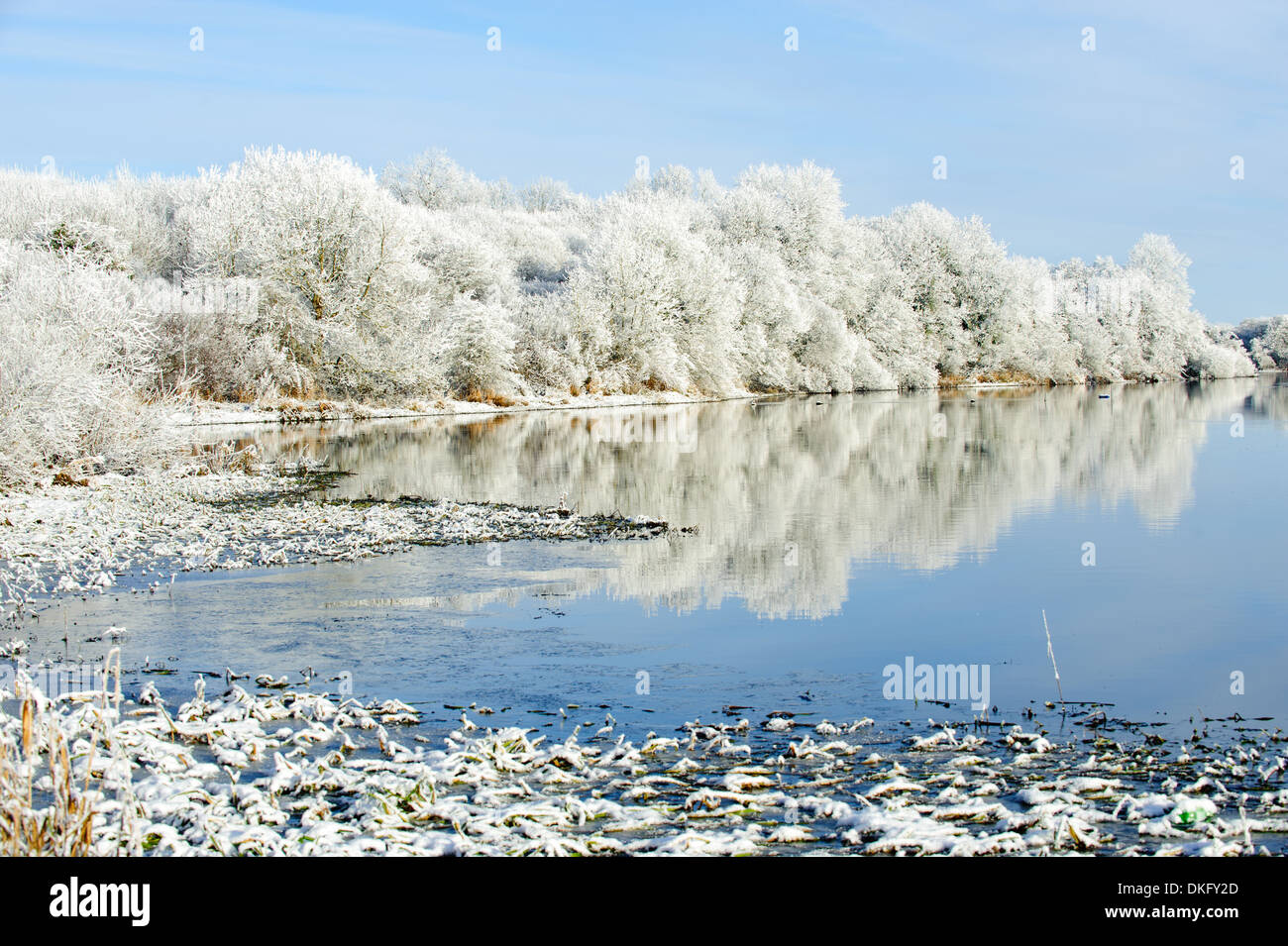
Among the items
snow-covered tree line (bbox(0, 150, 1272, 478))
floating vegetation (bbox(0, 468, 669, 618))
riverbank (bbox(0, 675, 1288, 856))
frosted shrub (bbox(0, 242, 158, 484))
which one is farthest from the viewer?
snow-covered tree line (bbox(0, 150, 1272, 478))

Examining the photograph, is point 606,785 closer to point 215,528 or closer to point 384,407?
point 215,528

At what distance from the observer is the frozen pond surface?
905cm

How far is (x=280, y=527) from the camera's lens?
1689cm

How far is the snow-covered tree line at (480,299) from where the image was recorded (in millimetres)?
25542

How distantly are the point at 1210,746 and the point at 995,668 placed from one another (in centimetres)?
241

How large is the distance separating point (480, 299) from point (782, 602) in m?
51.5

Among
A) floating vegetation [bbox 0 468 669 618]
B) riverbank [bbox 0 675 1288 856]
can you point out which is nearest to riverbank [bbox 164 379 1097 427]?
floating vegetation [bbox 0 468 669 618]

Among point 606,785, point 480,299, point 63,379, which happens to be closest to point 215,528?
point 63,379

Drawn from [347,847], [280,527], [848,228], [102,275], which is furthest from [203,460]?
[848,228]

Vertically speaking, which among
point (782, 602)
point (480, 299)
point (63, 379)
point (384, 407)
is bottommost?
point (782, 602)

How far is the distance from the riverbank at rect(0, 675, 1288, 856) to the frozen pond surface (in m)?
0.56

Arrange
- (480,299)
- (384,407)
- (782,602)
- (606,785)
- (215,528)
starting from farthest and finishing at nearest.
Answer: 1. (480,299)
2. (384,407)
3. (215,528)
4. (782,602)
5. (606,785)

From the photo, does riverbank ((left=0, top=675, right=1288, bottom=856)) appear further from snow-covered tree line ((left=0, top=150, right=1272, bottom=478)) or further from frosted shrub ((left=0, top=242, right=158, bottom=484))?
snow-covered tree line ((left=0, top=150, right=1272, bottom=478))

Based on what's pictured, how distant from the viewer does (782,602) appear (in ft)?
40.6
